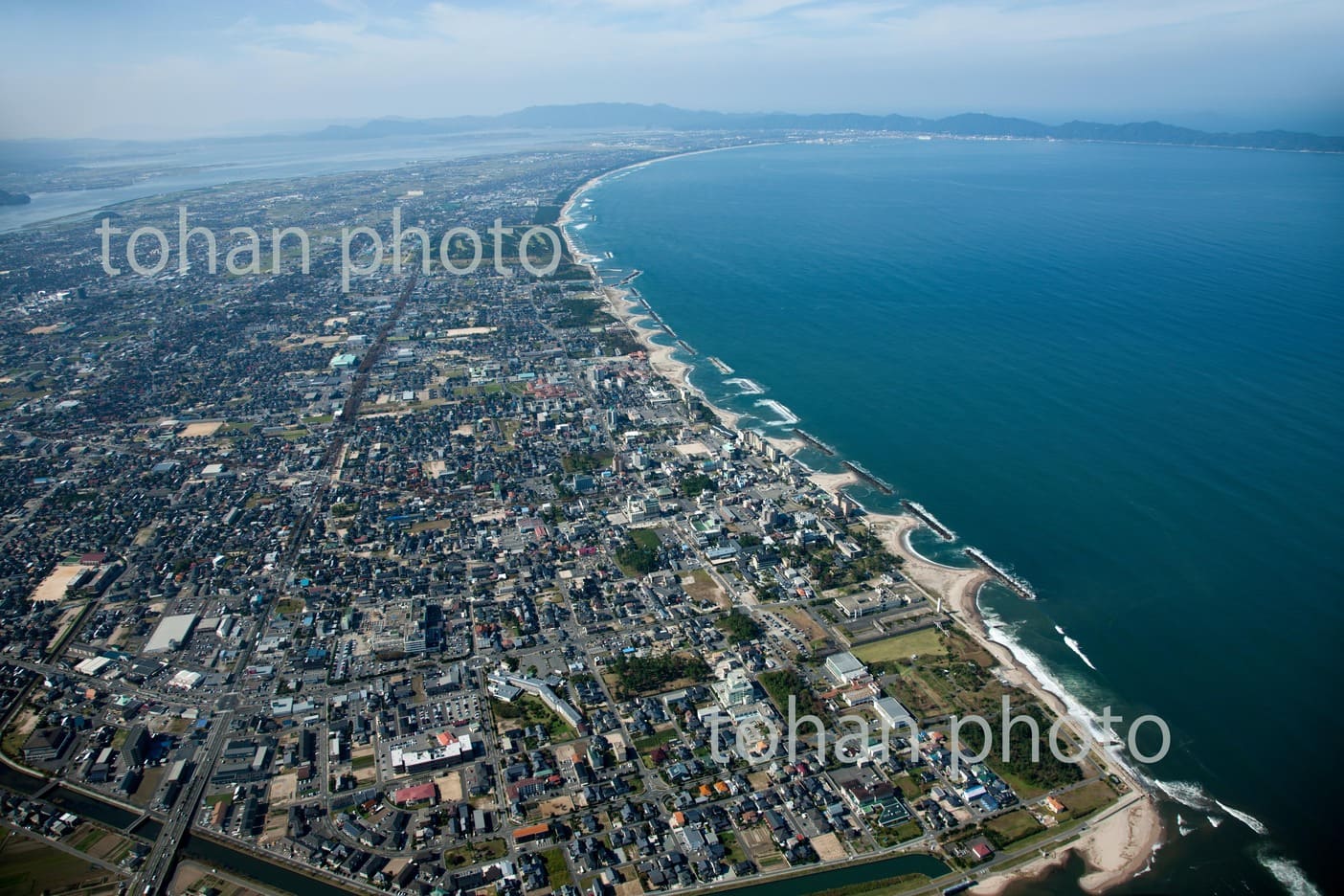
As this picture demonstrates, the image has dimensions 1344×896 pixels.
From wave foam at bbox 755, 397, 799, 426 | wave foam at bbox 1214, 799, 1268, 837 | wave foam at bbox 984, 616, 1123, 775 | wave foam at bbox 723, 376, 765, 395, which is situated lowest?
wave foam at bbox 1214, 799, 1268, 837

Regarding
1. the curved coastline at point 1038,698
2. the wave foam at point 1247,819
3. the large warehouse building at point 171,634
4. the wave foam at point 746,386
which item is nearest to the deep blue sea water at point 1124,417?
the wave foam at point 1247,819

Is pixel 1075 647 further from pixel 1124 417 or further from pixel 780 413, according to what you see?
pixel 780 413

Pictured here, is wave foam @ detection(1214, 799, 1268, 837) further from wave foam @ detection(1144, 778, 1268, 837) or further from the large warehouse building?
the large warehouse building

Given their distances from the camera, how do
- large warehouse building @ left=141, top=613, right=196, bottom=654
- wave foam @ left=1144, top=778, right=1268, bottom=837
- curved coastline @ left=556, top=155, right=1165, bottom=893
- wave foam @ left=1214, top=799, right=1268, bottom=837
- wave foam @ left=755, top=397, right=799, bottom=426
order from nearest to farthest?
1. curved coastline @ left=556, top=155, right=1165, bottom=893
2. wave foam @ left=1214, top=799, right=1268, bottom=837
3. wave foam @ left=1144, top=778, right=1268, bottom=837
4. large warehouse building @ left=141, top=613, right=196, bottom=654
5. wave foam @ left=755, top=397, right=799, bottom=426

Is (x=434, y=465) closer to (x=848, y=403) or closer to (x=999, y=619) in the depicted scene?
(x=848, y=403)

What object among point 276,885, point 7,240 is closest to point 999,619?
point 276,885

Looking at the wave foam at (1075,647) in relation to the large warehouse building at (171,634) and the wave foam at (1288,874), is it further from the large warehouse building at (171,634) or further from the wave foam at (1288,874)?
the large warehouse building at (171,634)

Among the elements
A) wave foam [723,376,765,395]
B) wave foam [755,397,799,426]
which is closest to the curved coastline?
wave foam [755,397,799,426]
